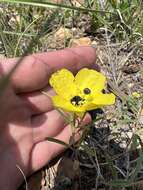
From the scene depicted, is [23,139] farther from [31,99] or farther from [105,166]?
[105,166]

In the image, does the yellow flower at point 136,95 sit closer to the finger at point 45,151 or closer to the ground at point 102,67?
the ground at point 102,67

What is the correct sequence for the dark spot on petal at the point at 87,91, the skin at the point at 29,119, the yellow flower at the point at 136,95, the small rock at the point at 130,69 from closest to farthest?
Answer: the dark spot on petal at the point at 87,91, the skin at the point at 29,119, the yellow flower at the point at 136,95, the small rock at the point at 130,69

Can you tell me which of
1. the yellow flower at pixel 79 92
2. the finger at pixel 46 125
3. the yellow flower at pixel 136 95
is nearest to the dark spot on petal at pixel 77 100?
the yellow flower at pixel 79 92

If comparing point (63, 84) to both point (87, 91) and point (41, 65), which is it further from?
point (41, 65)

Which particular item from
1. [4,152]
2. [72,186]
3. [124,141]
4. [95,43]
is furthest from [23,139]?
[95,43]

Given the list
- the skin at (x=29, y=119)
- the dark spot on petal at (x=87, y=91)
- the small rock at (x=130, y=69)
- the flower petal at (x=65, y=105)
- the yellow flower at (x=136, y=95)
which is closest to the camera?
the flower petal at (x=65, y=105)

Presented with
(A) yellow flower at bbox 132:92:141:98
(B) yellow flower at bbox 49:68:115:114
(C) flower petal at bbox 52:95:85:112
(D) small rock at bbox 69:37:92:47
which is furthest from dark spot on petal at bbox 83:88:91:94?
(D) small rock at bbox 69:37:92:47
